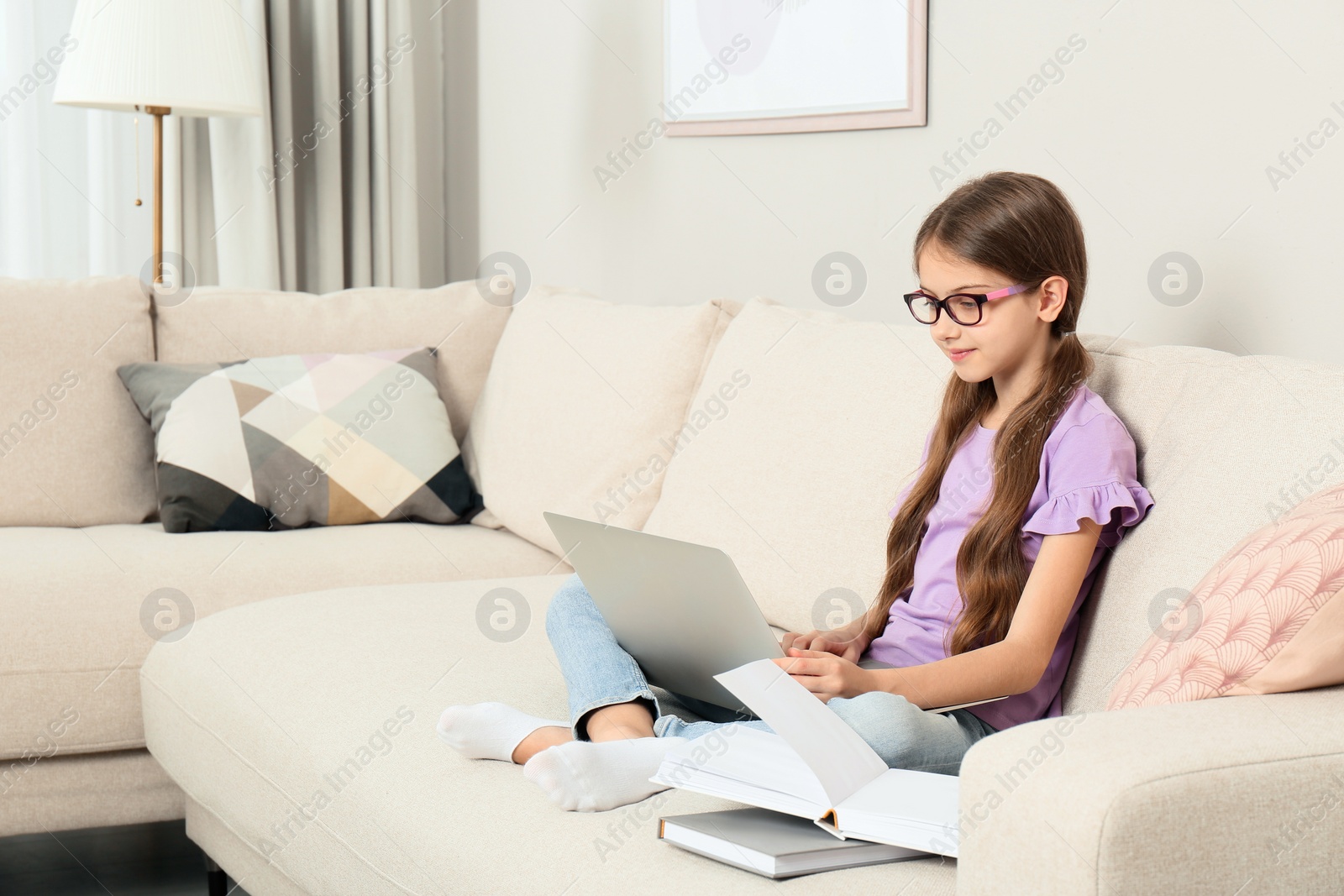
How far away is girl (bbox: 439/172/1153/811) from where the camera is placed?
1.14 meters

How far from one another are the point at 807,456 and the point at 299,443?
3.41 ft

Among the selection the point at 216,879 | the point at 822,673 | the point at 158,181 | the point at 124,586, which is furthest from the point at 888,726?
the point at 158,181

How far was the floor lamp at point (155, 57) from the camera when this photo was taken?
2717 millimetres

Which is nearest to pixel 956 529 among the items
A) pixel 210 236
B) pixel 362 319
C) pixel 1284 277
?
pixel 1284 277

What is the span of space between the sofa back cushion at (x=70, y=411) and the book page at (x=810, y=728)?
1.69 metres

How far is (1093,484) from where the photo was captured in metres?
1.23

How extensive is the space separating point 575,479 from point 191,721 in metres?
0.76

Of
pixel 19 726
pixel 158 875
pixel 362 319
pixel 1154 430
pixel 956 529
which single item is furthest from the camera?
pixel 362 319

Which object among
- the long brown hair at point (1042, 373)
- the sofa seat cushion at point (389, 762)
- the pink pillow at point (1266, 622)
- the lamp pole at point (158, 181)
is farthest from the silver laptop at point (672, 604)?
the lamp pole at point (158, 181)

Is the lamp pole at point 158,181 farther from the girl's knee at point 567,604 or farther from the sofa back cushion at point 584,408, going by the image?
the girl's knee at point 567,604

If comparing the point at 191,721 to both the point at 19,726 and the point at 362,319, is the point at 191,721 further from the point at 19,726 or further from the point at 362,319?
the point at 362,319

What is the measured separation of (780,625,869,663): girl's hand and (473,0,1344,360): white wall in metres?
0.59

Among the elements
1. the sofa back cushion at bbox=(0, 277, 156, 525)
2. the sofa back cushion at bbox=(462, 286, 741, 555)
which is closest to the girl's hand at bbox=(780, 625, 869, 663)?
the sofa back cushion at bbox=(462, 286, 741, 555)

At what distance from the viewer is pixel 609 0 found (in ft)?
9.44
